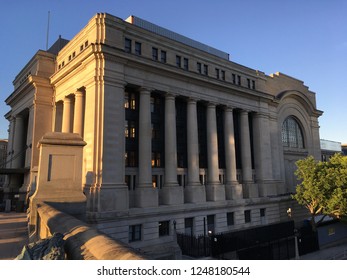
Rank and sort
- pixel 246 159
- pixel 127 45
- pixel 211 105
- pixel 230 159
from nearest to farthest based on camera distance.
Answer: pixel 127 45, pixel 211 105, pixel 230 159, pixel 246 159

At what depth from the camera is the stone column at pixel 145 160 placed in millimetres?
28016

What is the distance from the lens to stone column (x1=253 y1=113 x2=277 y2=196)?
41.7 m

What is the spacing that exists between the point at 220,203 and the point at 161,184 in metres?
8.04

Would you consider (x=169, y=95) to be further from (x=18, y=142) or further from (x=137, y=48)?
(x=18, y=142)

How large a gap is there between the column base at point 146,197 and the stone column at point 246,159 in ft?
52.3

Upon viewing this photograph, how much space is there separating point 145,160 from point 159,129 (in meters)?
5.41

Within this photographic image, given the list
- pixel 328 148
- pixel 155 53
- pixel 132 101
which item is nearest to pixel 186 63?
pixel 155 53

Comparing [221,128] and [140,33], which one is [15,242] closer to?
[140,33]

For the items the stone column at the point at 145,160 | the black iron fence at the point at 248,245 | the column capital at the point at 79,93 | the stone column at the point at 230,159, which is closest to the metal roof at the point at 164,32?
the column capital at the point at 79,93

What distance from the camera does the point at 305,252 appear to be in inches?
1112

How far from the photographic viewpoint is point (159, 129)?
32812 mm

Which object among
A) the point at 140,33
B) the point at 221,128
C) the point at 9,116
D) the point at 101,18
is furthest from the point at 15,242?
the point at 9,116

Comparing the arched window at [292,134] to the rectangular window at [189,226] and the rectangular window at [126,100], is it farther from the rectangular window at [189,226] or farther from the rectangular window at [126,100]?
the rectangular window at [126,100]

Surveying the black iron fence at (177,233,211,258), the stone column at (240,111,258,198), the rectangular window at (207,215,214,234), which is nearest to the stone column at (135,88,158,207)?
the black iron fence at (177,233,211,258)
